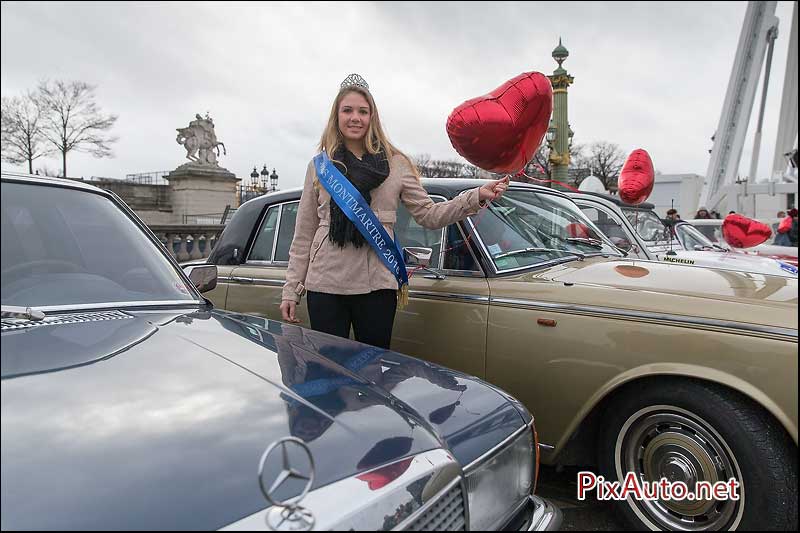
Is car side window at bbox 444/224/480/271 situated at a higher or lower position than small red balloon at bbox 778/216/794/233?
lower

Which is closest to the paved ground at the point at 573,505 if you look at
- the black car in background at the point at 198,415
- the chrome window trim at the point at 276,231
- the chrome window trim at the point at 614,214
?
the black car in background at the point at 198,415

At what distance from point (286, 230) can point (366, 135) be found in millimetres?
1414

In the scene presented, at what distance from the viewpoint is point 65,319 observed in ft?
6.67

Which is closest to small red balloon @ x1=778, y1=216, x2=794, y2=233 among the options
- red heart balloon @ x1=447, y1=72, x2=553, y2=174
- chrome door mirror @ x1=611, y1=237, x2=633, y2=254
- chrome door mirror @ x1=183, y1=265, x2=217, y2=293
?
chrome door mirror @ x1=611, y1=237, x2=633, y2=254

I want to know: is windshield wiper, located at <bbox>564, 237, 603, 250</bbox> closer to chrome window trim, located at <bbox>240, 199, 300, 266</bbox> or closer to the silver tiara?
the silver tiara

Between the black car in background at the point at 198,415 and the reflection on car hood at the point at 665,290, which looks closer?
the black car in background at the point at 198,415

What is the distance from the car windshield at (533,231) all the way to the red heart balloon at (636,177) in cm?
194

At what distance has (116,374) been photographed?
158 centimetres

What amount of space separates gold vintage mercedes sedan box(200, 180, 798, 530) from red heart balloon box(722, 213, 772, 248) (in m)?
4.62

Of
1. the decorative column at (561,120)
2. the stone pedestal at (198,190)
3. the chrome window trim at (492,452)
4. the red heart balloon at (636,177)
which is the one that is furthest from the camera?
the stone pedestal at (198,190)

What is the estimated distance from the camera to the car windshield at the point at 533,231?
3312 millimetres

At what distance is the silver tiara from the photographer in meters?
3.03

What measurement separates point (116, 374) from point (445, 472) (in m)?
0.94

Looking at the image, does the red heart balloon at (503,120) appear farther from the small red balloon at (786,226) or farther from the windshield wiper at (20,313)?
the small red balloon at (786,226)
